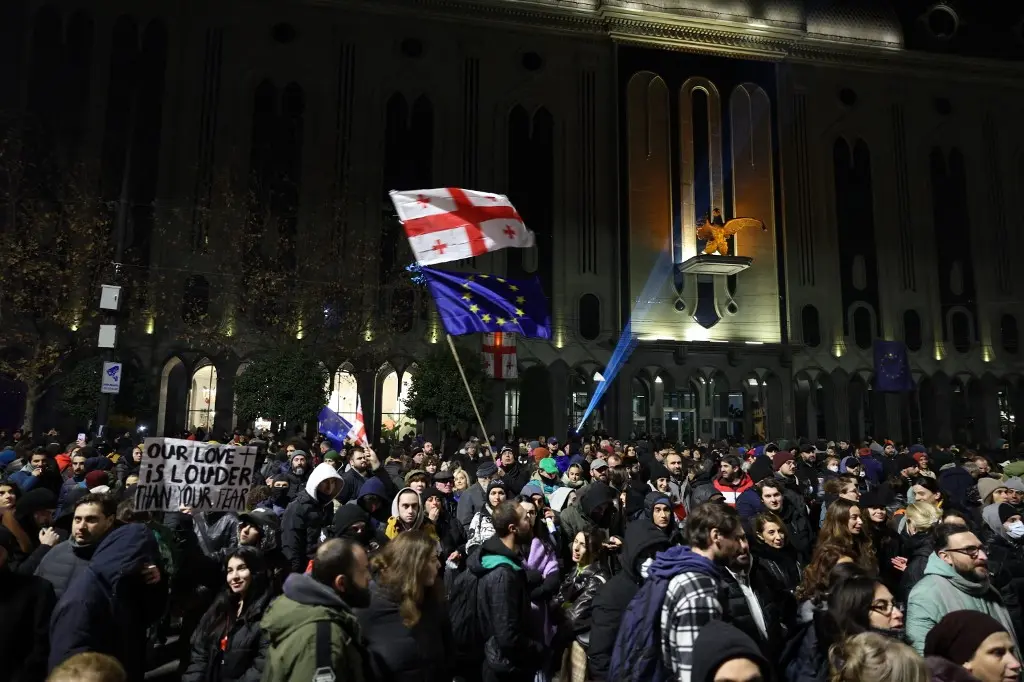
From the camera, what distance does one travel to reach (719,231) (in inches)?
1185

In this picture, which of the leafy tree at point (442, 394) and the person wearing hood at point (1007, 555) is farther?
the leafy tree at point (442, 394)

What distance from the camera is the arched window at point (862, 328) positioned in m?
31.7

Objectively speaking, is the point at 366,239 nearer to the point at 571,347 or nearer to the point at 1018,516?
the point at 571,347

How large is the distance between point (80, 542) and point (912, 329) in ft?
114

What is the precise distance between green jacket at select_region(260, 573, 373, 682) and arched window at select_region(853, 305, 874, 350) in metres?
32.6

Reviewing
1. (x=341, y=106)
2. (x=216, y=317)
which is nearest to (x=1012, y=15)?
(x=341, y=106)

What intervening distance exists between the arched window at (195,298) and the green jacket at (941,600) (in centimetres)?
2487

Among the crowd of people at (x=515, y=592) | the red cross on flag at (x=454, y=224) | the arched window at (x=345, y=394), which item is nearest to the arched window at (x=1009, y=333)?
the arched window at (x=345, y=394)

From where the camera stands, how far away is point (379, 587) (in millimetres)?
3373

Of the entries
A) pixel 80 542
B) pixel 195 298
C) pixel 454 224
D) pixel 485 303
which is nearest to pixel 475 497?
pixel 485 303

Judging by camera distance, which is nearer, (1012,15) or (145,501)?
(145,501)

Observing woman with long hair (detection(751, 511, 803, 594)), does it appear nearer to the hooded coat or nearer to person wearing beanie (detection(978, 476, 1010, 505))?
the hooded coat

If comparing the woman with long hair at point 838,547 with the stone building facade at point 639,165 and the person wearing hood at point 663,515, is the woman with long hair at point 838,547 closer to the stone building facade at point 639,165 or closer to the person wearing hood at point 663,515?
the person wearing hood at point 663,515

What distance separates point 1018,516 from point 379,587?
19.0ft
